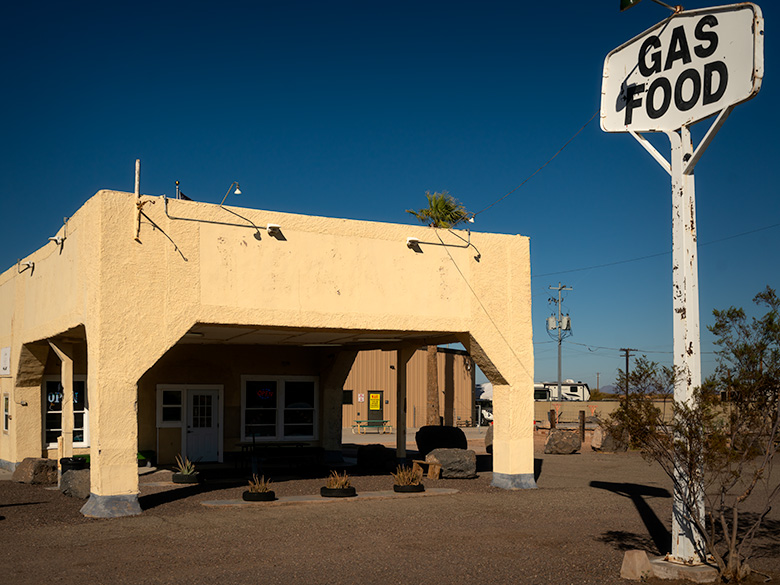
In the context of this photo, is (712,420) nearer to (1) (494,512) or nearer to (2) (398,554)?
(2) (398,554)

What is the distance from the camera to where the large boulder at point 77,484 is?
573 inches

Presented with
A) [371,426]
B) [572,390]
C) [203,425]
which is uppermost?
[203,425]

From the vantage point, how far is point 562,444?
26.7 metres

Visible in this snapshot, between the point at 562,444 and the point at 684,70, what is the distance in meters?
19.6

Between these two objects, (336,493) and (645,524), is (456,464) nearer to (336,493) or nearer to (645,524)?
(336,493)

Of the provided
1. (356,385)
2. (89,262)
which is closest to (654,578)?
(89,262)

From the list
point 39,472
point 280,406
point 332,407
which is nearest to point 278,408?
point 280,406

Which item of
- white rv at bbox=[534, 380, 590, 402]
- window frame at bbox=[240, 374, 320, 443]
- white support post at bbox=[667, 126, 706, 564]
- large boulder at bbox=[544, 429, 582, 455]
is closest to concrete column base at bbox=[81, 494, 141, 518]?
window frame at bbox=[240, 374, 320, 443]

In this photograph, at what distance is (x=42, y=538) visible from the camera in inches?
419

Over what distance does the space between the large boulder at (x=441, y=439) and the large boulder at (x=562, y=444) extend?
22.7ft

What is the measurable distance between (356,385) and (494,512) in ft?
91.6

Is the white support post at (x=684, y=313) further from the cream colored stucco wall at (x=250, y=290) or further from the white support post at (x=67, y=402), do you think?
the white support post at (x=67, y=402)

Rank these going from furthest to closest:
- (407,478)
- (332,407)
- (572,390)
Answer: (572,390) → (332,407) → (407,478)

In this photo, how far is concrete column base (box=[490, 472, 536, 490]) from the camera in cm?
1598
